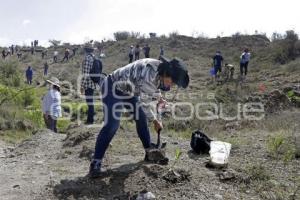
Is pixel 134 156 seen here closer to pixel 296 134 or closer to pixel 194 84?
pixel 296 134

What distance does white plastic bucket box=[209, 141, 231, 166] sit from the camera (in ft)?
17.4

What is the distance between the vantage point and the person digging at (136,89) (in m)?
4.50

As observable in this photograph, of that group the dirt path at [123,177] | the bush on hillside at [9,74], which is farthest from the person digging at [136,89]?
the bush on hillside at [9,74]

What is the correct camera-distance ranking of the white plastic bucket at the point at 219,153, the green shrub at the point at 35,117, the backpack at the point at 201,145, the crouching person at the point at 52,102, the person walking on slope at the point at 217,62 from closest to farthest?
the white plastic bucket at the point at 219,153 → the backpack at the point at 201,145 → the crouching person at the point at 52,102 → the green shrub at the point at 35,117 → the person walking on slope at the point at 217,62

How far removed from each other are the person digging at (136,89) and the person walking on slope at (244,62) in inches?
608

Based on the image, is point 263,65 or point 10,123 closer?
point 10,123

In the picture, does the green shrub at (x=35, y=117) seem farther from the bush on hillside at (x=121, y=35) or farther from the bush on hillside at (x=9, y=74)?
the bush on hillside at (x=121, y=35)

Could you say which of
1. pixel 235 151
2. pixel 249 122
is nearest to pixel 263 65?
pixel 249 122

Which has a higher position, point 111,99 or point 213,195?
point 111,99

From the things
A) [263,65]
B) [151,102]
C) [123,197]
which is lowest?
[123,197]

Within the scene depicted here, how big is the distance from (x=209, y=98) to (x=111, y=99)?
11128 mm

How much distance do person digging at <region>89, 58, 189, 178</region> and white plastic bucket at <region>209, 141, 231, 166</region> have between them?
782 mm

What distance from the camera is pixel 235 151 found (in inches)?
248

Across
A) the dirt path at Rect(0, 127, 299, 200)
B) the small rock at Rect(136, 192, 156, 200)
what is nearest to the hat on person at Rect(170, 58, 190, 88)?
the dirt path at Rect(0, 127, 299, 200)
